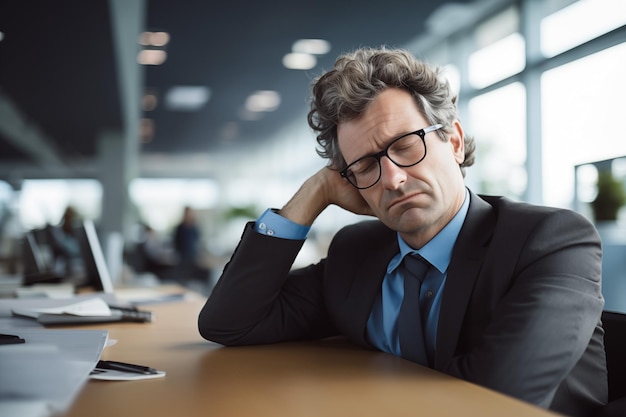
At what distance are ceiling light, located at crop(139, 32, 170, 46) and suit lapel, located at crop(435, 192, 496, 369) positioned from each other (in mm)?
6453

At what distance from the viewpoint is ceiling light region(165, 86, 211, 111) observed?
1011 centimetres

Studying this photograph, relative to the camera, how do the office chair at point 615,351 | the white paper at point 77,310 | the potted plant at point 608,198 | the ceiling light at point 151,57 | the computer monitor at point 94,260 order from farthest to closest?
the ceiling light at point 151,57
the potted plant at point 608,198
the computer monitor at point 94,260
the white paper at point 77,310
the office chair at point 615,351

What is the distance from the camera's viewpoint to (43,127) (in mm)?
12469

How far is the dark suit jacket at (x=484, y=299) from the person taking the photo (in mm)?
1086

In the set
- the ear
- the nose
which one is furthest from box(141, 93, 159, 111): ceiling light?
the nose

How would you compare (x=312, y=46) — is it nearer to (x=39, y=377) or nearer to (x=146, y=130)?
(x=146, y=130)

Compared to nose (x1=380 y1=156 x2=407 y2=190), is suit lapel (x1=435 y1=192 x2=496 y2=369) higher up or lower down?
lower down

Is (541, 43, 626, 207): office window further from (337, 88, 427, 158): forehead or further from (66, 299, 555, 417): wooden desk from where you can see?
(66, 299, 555, 417): wooden desk

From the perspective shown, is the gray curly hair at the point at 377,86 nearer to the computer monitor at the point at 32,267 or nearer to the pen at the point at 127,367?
the pen at the point at 127,367

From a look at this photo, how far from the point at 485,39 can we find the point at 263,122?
7.11 m

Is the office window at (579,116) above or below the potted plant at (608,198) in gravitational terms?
above

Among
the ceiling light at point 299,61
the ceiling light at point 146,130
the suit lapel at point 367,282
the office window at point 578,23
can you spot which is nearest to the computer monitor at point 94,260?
the suit lapel at point 367,282

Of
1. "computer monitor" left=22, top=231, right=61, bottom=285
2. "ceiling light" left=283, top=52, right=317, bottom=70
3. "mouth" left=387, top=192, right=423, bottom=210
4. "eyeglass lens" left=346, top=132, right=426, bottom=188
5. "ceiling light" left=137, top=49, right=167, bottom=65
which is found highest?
"ceiling light" left=283, top=52, right=317, bottom=70

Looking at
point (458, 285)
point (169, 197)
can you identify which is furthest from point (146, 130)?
point (458, 285)
